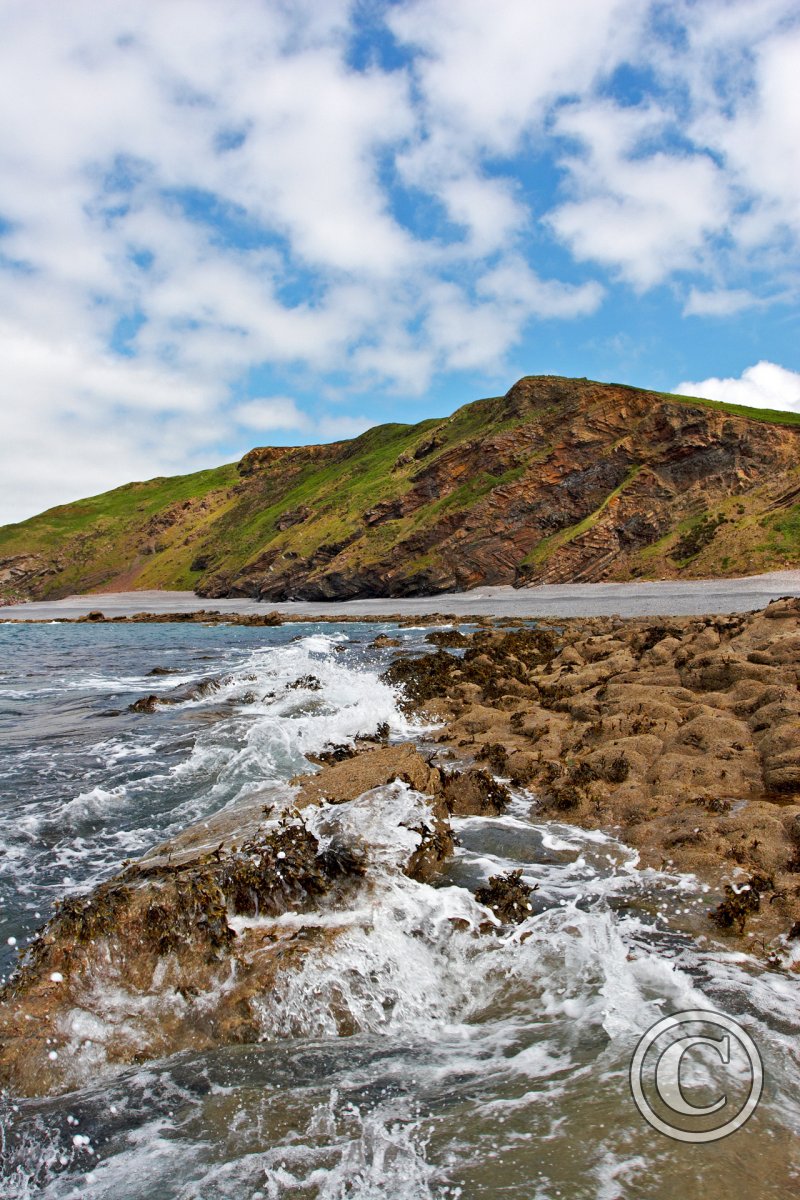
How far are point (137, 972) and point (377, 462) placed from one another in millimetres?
124170

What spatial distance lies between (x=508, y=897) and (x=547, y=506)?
75.2m

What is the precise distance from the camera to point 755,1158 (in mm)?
3426

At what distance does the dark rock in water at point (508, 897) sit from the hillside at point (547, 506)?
186 feet

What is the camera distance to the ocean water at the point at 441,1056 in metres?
3.56

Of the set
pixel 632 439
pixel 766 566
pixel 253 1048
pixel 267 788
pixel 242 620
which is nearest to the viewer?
pixel 253 1048

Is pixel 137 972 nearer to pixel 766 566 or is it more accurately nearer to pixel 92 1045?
pixel 92 1045

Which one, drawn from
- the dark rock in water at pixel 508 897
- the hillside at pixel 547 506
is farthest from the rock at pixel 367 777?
the hillside at pixel 547 506

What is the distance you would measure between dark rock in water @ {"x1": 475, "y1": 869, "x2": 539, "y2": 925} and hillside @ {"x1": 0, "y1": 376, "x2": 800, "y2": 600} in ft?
186

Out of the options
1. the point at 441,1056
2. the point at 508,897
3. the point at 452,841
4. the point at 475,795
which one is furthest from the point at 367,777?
the point at 441,1056

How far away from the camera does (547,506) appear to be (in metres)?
78.8

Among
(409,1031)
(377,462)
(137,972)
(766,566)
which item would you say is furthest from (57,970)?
(377,462)

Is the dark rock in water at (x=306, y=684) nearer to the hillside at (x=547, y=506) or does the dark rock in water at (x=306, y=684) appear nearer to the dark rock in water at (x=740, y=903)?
the dark rock in water at (x=740, y=903)

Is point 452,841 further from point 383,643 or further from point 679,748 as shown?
point 383,643

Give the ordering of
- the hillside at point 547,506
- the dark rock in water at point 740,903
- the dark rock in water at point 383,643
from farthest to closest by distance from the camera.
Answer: the hillside at point 547,506 < the dark rock in water at point 383,643 < the dark rock in water at point 740,903
